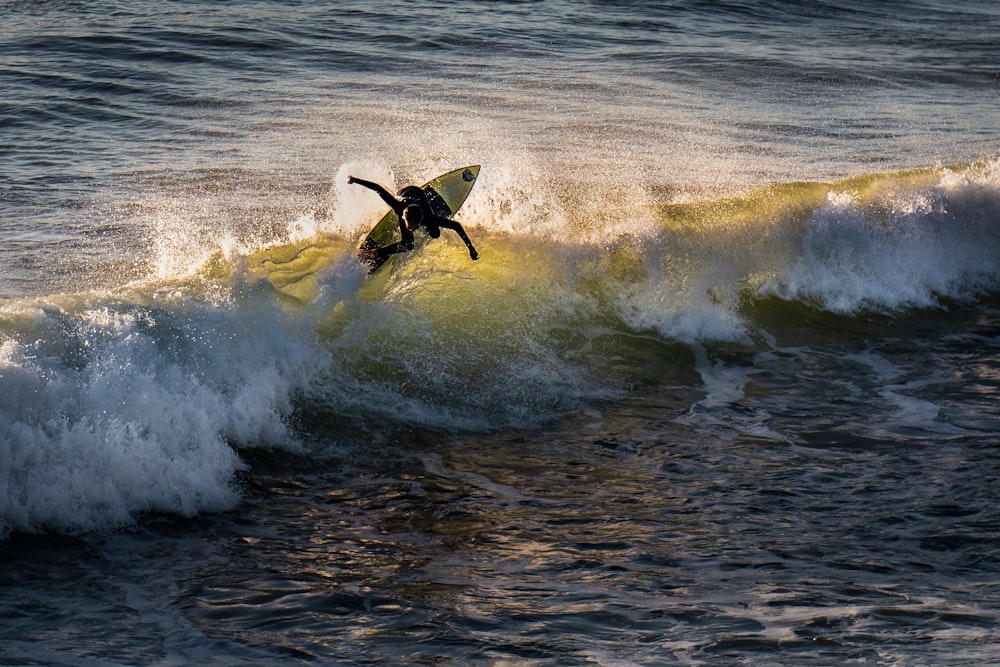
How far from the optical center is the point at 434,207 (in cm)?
1195

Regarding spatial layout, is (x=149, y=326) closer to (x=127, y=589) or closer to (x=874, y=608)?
(x=127, y=589)

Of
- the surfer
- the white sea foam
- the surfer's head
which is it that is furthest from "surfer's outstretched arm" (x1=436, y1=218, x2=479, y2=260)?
the white sea foam

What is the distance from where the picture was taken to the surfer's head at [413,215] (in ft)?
36.0

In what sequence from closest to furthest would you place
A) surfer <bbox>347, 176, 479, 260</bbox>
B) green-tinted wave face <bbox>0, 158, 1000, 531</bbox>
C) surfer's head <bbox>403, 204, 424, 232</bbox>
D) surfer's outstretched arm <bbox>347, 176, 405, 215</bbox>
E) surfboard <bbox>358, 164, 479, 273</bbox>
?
green-tinted wave face <bbox>0, 158, 1000, 531</bbox>
surfer's outstretched arm <bbox>347, 176, 405, 215</bbox>
surfer <bbox>347, 176, 479, 260</bbox>
surfer's head <bbox>403, 204, 424, 232</bbox>
surfboard <bbox>358, 164, 479, 273</bbox>

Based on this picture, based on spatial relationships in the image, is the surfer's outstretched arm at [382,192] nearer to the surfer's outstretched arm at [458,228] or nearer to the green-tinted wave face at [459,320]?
the surfer's outstretched arm at [458,228]

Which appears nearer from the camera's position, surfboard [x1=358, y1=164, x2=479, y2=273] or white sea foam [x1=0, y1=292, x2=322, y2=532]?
white sea foam [x1=0, y1=292, x2=322, y2=532]

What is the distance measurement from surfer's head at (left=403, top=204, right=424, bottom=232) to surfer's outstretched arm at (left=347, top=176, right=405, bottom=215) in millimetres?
190

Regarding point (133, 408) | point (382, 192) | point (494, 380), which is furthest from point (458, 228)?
point (133, 408)

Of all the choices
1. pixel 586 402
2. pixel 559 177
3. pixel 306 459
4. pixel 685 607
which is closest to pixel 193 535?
pixel 306 459

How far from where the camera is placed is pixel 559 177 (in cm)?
1612

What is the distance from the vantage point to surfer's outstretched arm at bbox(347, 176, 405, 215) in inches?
389

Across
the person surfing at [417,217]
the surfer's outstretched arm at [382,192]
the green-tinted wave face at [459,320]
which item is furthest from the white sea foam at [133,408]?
the person surfing at [417,217]

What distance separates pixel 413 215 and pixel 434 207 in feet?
3.17

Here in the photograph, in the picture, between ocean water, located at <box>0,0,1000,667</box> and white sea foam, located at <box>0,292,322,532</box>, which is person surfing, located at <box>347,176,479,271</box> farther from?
white sea foam, located at <box>0,292,322,532</box>
